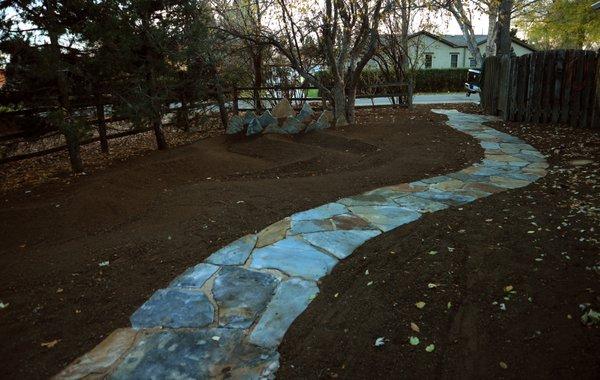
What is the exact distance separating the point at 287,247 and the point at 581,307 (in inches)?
91.3

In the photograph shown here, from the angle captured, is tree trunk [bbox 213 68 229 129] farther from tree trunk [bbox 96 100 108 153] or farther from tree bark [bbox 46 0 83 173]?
tree bark [bbox 46 0 83 173]

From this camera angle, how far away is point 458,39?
153ft

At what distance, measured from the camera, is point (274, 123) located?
9.03 metres

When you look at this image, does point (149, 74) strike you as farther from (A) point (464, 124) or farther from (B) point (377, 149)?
(A) point (464, 124)

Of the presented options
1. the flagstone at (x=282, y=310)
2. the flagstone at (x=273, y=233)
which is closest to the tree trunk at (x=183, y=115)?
the flagstone at (x=273, y=233)

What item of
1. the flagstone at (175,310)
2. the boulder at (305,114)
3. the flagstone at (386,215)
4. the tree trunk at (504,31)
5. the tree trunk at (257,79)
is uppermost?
the tree trunk at (504,31)

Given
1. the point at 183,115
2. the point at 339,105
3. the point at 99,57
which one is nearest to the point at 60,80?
the point at 99,57

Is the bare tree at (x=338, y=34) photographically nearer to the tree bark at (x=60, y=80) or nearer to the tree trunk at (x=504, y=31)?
the tree bark at (x=60, y=80)

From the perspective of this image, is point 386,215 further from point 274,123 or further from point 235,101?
point 235,101

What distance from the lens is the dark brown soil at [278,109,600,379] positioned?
232 cm

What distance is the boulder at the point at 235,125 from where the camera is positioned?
9.23 metres

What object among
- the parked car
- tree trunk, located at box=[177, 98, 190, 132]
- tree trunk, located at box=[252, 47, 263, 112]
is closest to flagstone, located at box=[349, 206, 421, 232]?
tree trunk, located at box=[177, 98, 190, 132]

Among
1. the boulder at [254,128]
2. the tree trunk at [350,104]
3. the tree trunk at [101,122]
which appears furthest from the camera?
the tree trunk at [350,104]

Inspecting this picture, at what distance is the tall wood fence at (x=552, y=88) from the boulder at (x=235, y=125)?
695 centimetres
